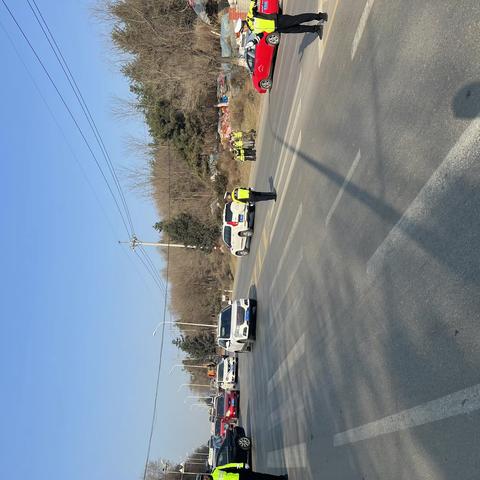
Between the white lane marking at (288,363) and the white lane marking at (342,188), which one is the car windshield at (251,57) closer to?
the white lane marking at (342,188)

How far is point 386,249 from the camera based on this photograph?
264 inches

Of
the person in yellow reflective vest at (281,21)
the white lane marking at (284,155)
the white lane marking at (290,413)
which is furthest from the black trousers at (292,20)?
the white lane marking at (290,413)

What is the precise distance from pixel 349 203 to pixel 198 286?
37.6 metres

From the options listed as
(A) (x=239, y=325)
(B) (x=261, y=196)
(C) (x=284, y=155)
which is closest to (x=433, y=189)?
(C) (x=284, y=155)

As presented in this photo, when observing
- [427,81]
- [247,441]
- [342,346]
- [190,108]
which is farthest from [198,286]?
[427,81]

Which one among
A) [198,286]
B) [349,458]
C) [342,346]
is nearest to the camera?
[349,458]

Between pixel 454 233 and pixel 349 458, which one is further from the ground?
pixel 454 233

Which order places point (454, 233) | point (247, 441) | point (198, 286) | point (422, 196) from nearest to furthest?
point (454, 233) < point (422, 196) < point (247, 441) < point (198, 286)

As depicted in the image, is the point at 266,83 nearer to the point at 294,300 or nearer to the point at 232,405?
the point at 294,300

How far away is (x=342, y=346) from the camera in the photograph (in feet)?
27.0

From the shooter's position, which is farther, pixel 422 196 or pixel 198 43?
pixel 198 43

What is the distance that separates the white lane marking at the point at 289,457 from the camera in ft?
34.2

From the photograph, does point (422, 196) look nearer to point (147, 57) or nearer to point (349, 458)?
point (349, 458)

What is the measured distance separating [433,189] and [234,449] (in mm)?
13680
